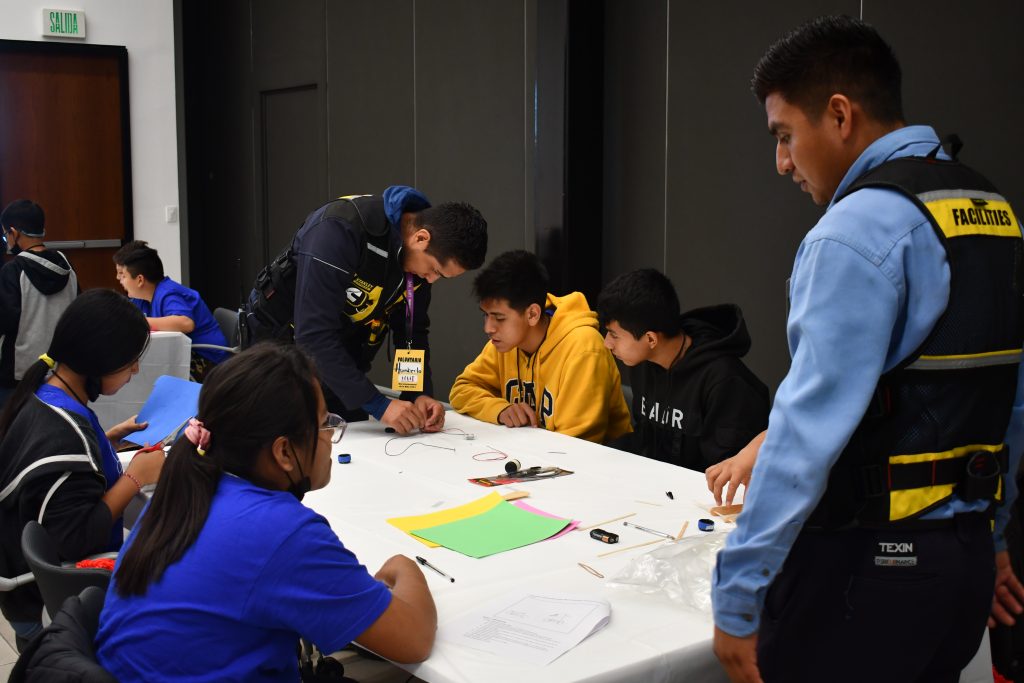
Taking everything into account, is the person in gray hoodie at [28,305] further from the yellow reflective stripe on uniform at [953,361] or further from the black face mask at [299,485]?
the yellow reflective stripe on uniform at [953,361]

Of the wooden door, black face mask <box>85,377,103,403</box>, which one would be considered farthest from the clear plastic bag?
the wooden door

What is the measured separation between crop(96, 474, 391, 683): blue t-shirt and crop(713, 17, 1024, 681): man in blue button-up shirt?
565 mm

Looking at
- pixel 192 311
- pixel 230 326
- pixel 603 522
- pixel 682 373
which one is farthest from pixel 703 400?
pixel 230 326

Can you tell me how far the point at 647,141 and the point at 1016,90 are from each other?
5.78 feet

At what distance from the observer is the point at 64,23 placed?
730 cm

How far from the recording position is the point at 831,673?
132 centimetres

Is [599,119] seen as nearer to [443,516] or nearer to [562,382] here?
[562,382]

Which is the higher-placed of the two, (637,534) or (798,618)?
(798,618)

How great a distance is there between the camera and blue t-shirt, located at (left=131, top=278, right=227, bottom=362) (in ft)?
16.3

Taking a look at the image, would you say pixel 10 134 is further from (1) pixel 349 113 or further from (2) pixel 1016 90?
(2) pixel 1016 90

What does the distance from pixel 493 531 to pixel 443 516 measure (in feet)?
0.54

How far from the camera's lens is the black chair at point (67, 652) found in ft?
4.32

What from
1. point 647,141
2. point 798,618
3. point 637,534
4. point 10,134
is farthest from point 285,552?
point 10,134

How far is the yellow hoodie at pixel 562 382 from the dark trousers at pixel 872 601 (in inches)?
73.2
